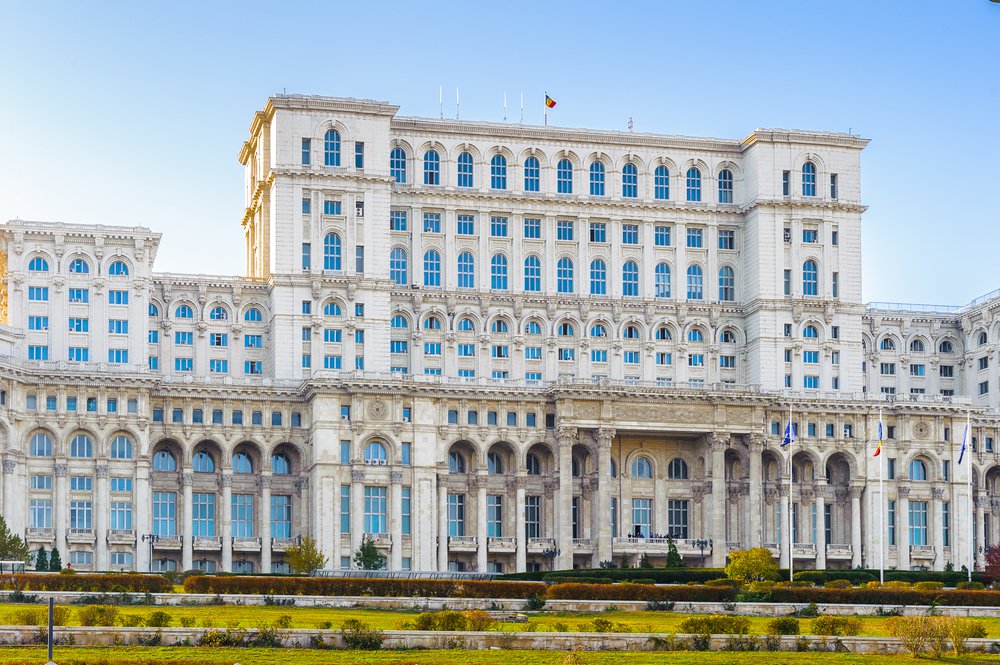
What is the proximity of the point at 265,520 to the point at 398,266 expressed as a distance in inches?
909

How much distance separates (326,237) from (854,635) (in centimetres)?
7565

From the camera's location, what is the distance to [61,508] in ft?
456

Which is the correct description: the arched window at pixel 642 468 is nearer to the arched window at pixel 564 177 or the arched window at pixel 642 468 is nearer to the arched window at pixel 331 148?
the arched window at pixel 564 177

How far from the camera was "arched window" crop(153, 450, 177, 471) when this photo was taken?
480 ft

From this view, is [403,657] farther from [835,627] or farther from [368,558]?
[368,558]

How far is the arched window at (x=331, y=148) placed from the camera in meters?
151

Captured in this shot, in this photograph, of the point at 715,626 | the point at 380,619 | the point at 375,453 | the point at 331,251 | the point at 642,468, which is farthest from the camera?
the point at 642,468

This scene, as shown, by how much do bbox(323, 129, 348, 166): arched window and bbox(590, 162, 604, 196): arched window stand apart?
70.0 feet

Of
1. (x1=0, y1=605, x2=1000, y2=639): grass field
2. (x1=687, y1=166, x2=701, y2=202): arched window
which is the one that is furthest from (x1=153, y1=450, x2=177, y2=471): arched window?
(x1=0, y1=605, x2=1000, y2=639): grass field

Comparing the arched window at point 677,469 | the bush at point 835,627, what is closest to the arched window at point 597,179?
the arched window at point 677,469

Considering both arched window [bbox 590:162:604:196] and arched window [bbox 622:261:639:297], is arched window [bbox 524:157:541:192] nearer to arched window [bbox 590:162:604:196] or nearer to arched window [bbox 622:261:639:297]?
arched window [bbox 590:162:604:196]

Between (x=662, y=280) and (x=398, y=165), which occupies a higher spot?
(x=398, y=165)

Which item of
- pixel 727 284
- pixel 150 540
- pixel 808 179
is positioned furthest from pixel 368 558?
pixel 808 179

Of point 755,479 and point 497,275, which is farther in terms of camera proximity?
point 497,275
